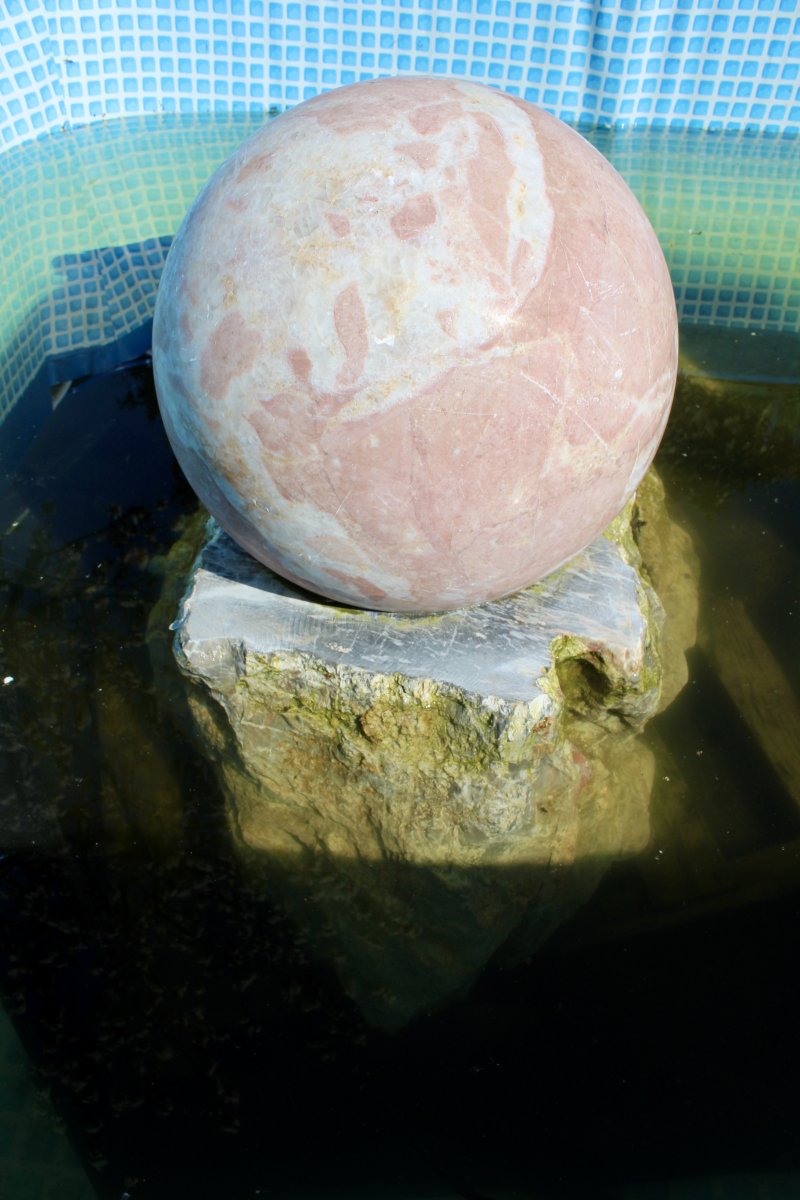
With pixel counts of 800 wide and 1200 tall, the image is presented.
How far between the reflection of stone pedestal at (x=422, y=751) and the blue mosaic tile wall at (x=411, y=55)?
15.2 feet

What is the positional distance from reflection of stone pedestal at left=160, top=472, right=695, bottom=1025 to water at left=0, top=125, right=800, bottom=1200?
0.12 meters

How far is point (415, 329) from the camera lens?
7.42 ft

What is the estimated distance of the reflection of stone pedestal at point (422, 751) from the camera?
2877 mm

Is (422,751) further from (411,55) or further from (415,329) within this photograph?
(411,55)

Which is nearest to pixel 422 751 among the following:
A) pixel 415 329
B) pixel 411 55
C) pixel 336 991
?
pixel 336 991

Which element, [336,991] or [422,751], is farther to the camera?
[336,991]

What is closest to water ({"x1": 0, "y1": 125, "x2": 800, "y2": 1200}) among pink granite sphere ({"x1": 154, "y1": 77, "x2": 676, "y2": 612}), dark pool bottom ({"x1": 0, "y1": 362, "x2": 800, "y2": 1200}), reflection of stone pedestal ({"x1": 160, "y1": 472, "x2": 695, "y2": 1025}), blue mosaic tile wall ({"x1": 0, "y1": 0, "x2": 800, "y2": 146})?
dark pool bottom ({"x1": 0, "y1": 362, "x2": 800, "y2": 1200})

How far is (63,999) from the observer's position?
2938 mm

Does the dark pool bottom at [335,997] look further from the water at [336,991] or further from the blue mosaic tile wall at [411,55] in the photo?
→ the blue mosaic tile wall at [411,55]

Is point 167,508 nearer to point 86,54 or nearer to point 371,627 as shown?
point 371,627

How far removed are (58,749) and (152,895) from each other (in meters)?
0.65

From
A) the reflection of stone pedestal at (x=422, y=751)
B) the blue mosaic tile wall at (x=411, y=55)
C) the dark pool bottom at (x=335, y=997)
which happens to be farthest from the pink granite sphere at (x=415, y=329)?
the blue mosaic tile wall at (x=411, y=55)

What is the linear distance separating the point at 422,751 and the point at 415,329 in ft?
4.11

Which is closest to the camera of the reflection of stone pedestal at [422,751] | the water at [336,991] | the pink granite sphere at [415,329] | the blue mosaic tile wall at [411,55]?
the pink granite sphere at [415,329]
